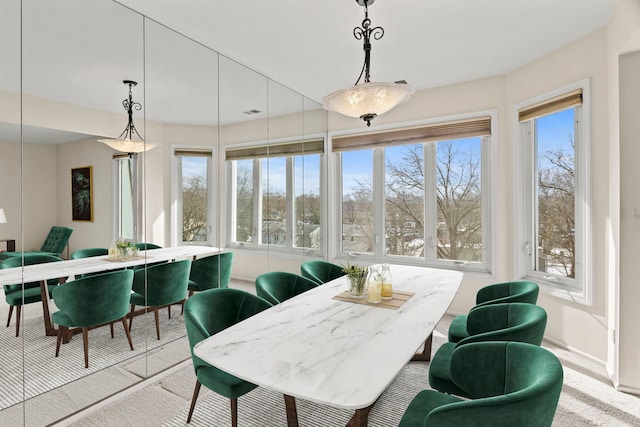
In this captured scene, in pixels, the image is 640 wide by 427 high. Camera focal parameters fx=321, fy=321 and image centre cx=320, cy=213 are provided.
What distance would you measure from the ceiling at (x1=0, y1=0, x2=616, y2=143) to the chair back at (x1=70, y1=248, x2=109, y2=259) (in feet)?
2.39

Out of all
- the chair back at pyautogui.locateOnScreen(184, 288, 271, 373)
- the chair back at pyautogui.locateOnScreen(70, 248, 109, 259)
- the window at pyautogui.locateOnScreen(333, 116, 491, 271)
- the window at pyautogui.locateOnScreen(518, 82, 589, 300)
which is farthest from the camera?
the window at pyautogui.locateOnScreen(333, 116, 491, 271)

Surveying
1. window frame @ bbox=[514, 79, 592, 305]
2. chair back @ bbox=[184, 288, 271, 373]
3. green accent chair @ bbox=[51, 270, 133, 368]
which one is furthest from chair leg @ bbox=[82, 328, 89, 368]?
window frame @ bbox=[514, 79, 592, 305]

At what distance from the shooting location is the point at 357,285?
2230 millimetres

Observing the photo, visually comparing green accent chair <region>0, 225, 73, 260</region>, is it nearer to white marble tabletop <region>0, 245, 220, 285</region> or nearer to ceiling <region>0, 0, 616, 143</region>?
white marble tabletop <region>0, 245, 220, 285</region>

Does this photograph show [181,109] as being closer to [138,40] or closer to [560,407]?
[138,40]

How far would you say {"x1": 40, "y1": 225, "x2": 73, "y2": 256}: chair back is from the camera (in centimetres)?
199

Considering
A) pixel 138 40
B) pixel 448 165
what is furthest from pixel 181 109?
pixel 448 165

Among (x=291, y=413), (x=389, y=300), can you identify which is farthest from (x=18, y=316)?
(x=389, y=300)

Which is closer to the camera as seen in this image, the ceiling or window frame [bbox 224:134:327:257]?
the ceiling

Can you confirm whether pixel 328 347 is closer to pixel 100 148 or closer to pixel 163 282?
pixel 163 282

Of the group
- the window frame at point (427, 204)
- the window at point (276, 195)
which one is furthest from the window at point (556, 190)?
the window at point (276, 195)

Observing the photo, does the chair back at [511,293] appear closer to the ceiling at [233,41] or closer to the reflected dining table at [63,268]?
the ceiling at [233,41]

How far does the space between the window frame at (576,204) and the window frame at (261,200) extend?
7.92 feet

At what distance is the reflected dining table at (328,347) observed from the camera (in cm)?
113
